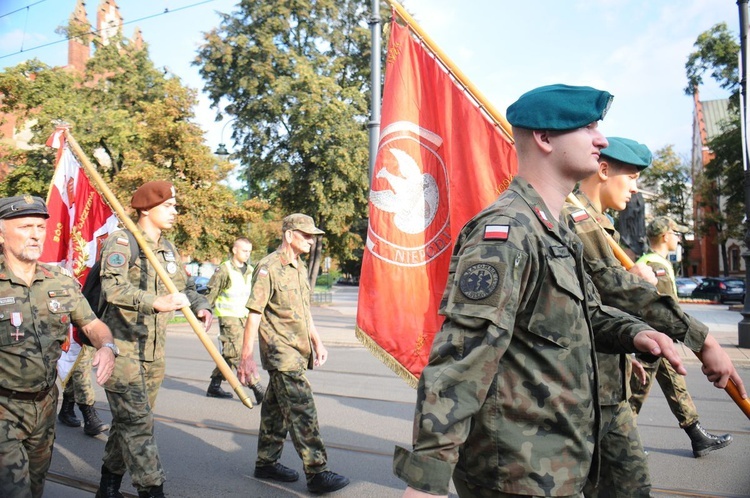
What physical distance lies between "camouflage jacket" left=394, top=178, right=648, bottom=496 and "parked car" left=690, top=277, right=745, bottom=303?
33.6 meters

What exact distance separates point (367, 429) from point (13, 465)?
3.86 m

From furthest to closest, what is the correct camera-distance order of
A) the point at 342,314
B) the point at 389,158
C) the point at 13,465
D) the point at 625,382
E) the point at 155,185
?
1. the point at 342,314
2. the point at 155,185
3. the point at 389,158
4. the point at 13,465
5. the point at 625,382

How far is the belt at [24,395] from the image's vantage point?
3.55 metres

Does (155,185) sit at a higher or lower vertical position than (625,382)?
higher

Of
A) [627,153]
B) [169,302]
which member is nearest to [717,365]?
[627,153]

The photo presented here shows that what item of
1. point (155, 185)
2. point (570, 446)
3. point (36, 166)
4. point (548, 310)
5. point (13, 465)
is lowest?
point (13, 465)

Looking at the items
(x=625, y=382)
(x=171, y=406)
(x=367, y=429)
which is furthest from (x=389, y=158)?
(x=171, y=406)

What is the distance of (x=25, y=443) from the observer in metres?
3.59

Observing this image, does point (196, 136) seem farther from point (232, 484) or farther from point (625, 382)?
point (625, 382)

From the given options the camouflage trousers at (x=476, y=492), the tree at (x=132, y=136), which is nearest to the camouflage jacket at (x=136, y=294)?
the camouflage trousers at (x=476, y=492)

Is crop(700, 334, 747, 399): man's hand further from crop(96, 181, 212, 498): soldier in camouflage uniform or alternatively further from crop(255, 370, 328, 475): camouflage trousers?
crop(255, 370, 328, 475): camouflage trousers

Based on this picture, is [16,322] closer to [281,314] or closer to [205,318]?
[205,318]

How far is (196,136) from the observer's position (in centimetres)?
2252

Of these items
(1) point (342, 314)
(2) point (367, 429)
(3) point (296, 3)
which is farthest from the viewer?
(3) point (296, 3)
